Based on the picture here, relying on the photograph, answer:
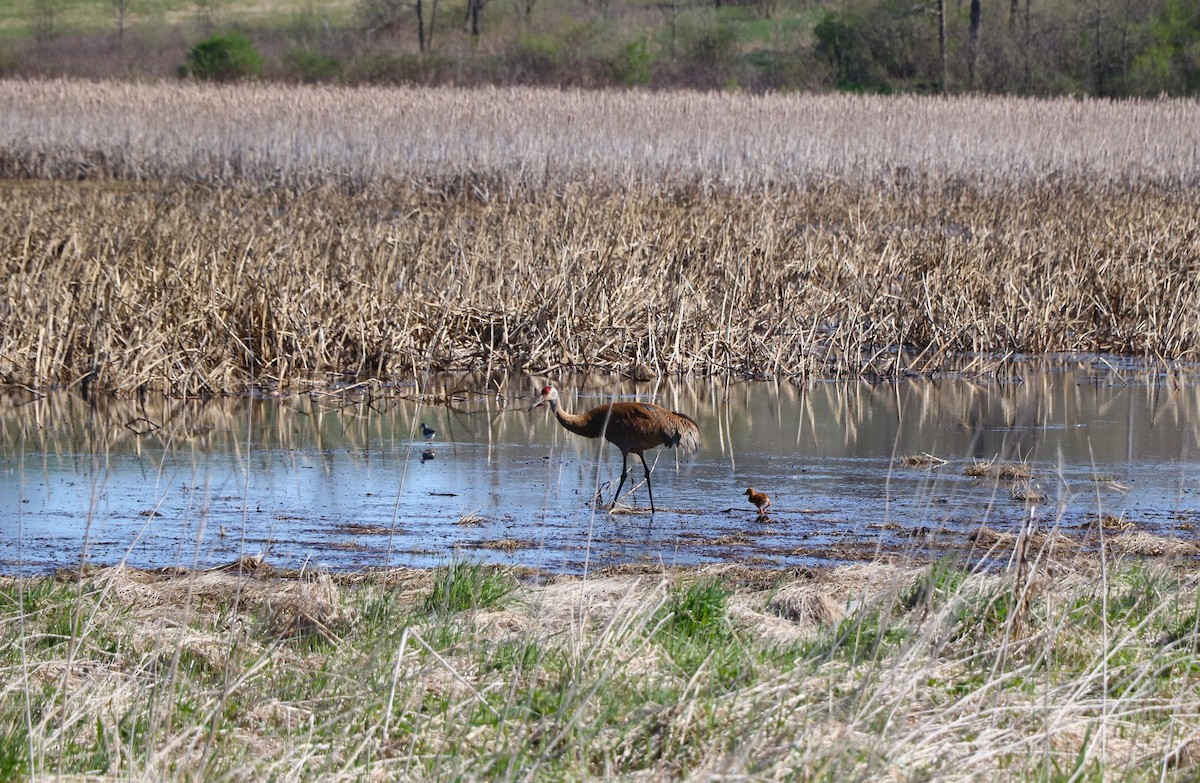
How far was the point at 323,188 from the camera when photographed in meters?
20.3

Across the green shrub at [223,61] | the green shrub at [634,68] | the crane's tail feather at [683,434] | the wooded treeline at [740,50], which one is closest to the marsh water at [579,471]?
the crane's tail feather at [683,434]

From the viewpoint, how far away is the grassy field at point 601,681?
3.74 meters

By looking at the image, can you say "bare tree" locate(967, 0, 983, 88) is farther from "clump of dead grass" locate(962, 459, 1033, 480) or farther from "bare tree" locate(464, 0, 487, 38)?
"clump of dead grass" locate(962, 459, 1033, 480)

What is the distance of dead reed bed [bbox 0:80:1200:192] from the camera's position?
70.2 feet

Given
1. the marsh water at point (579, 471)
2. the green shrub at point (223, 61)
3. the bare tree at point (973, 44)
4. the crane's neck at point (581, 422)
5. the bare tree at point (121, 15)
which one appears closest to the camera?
the marsh water at point (579, 471)

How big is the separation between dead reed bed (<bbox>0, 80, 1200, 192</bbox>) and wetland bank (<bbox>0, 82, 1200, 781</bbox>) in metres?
0.12

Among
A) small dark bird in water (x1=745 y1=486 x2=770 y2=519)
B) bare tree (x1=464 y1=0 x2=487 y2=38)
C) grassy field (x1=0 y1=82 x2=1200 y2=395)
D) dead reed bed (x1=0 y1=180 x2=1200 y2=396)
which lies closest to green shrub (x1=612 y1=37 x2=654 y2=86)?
bare tree (x1=464 y1=0 x2=487 y2=38)

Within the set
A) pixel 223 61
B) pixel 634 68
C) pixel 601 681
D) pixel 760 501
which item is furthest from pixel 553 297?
pixel 223 61

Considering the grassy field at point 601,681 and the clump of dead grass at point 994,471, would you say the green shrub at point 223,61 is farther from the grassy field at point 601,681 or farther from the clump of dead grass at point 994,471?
the grassy field at point 601,681

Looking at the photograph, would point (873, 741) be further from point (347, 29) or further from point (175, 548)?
point (347, 29)

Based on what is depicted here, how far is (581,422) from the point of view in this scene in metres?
8.43

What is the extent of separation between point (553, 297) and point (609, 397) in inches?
48.0

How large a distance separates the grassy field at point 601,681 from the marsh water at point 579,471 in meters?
0.36

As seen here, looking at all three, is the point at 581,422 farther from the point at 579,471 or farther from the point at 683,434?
the point at 683,434
